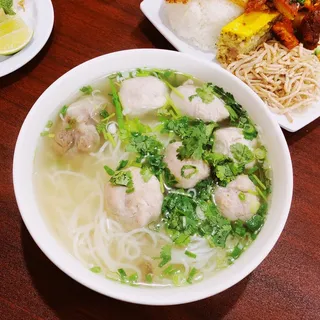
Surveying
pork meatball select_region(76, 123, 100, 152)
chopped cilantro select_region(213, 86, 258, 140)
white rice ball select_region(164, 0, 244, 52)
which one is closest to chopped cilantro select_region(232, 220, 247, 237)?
chopped cilantro select_region(213, 86, 258, 140)

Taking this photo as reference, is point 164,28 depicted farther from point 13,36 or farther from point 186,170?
point 186,170

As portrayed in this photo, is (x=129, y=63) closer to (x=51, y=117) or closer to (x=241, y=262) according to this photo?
(x=51, y=117)

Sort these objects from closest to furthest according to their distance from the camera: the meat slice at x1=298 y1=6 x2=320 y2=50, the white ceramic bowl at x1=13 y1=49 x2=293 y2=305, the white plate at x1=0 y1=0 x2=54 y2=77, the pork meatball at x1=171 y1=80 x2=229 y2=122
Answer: the white ceramic bowl at x1=13 y1=49 x2=293 y2=305, the pork meatball at x1=171 y1=80 x2=229 y2=122, the white plate at x1=0 y1=0 x2=54 y2=77, the meat slice at x1=298 y1=6 x2=320 y2=50

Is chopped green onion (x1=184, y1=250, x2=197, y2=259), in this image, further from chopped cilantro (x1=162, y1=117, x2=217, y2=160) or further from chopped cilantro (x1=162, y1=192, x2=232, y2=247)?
chopped cilantro (x1=162, y1=117, x2=217, y2=160)

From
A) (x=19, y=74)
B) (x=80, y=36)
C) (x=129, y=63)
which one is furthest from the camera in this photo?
(x=80, y=36)

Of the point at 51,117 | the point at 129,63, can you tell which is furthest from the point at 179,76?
the point at 51,117

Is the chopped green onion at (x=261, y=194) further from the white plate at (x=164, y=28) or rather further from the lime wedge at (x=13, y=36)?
the lime wedge at (x=13, y=36)

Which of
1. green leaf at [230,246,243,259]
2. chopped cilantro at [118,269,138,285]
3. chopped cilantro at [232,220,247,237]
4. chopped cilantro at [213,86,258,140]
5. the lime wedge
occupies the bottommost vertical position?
the lime wedge
